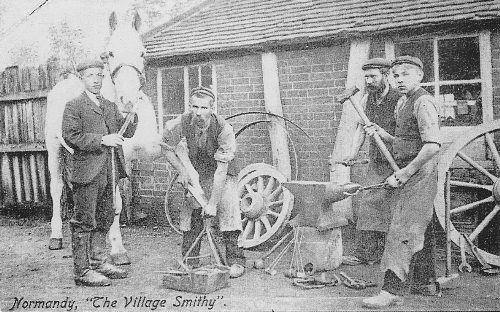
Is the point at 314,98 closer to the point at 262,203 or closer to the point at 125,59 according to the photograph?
the point at 262,203

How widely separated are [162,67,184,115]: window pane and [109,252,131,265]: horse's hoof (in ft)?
7.71

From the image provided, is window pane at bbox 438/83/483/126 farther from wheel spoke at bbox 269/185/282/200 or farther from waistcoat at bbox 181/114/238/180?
waistcoat at bbox 181/114/238/180

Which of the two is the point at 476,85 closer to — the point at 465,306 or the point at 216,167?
the point at 465,306

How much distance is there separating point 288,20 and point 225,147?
6.87 feet

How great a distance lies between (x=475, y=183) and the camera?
4.75 m

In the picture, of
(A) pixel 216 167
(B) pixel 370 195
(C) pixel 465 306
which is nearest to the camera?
(C) pixel 465 306

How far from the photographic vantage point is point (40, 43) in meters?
6.51

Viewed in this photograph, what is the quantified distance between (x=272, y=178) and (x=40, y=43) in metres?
3.67

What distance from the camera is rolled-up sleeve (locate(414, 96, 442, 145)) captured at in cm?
363

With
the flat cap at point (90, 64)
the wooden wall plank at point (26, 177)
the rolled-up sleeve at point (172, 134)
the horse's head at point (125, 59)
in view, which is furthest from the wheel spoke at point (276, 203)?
the wooden wall plank at point (26, 177)

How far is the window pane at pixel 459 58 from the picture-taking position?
4.65 m

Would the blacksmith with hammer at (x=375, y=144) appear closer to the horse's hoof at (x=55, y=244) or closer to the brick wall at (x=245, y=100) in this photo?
the brick wall at (x=245, y=100)

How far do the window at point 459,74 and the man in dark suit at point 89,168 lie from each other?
10.2 feet

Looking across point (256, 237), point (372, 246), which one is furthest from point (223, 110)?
point (372, 246)
